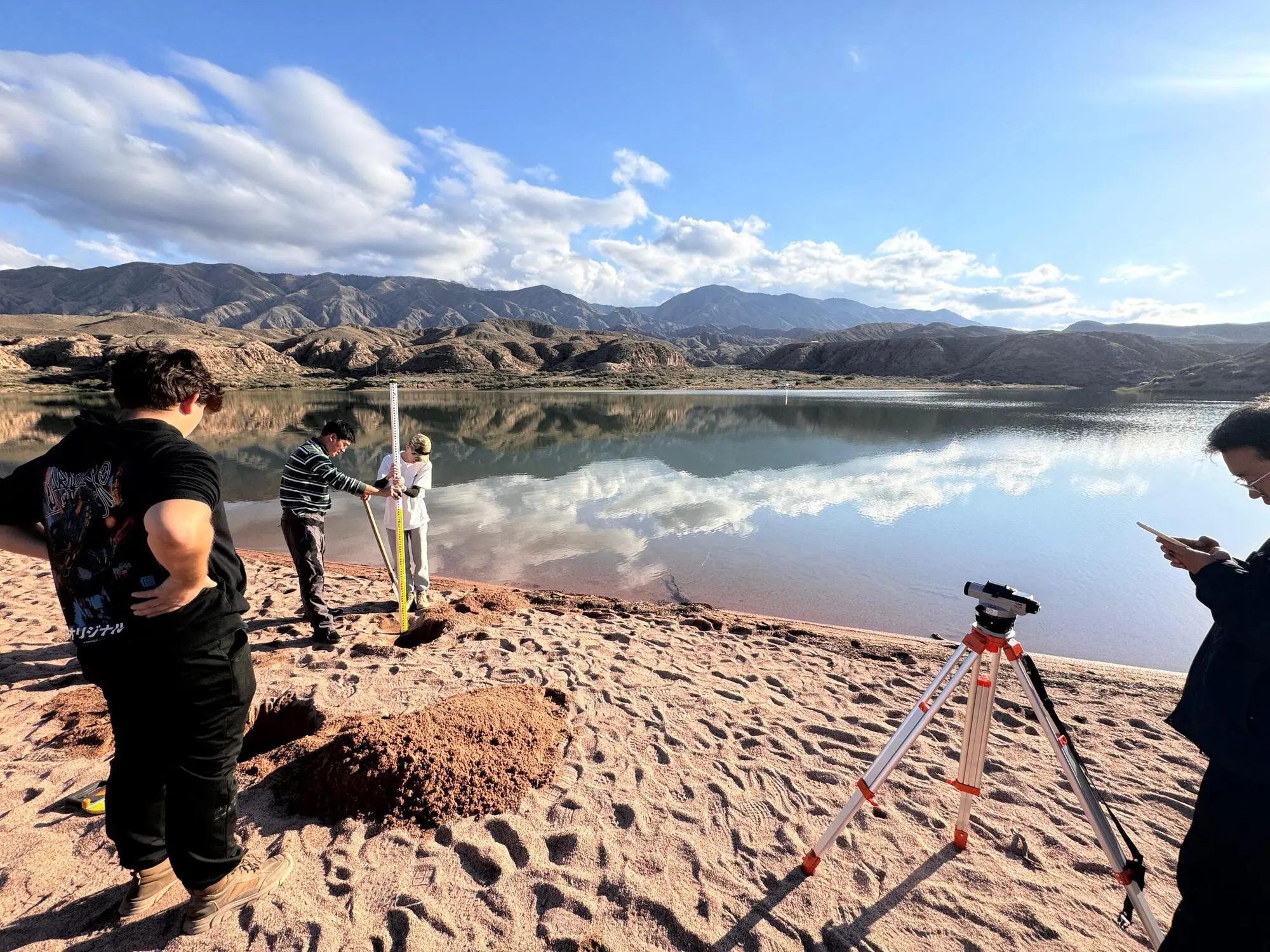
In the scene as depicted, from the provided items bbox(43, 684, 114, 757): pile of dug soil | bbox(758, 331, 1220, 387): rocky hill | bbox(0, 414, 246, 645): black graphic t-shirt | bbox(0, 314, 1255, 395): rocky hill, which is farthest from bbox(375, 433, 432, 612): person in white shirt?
bbox(758, 331, 1220, 387): rocky hill

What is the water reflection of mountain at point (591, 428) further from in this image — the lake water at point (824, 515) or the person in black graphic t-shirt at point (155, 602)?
the person in black graphic t-shirt at point (155, 602)

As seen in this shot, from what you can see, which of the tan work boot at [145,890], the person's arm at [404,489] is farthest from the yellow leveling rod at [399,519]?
the tan work boot at [145,890]

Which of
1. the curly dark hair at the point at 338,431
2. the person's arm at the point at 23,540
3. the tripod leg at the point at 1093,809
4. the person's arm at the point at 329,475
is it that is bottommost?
the tripod leg at the point at 1093,809

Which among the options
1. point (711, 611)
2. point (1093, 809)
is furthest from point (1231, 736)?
point (711, 611)

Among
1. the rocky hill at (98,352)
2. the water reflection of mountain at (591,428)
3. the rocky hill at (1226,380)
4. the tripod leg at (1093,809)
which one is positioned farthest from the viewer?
the rocky hill at (98,352)

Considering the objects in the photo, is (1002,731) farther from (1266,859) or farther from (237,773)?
(237,773)

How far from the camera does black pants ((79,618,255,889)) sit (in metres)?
2.14

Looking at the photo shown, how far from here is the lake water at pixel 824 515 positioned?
834 centimetres

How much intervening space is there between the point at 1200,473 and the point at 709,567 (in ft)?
66.2

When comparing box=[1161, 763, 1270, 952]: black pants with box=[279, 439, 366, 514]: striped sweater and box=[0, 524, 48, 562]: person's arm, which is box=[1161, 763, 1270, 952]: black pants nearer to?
box=[0, 524, 48, 562]: person's arm

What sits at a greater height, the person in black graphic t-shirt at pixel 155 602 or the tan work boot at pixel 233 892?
the person in black graphic t-shirt at pixel 155 602

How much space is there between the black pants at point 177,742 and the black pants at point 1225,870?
3.61 meters

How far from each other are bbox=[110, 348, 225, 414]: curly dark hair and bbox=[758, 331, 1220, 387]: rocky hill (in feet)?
374

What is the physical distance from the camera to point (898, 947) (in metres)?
2.57
